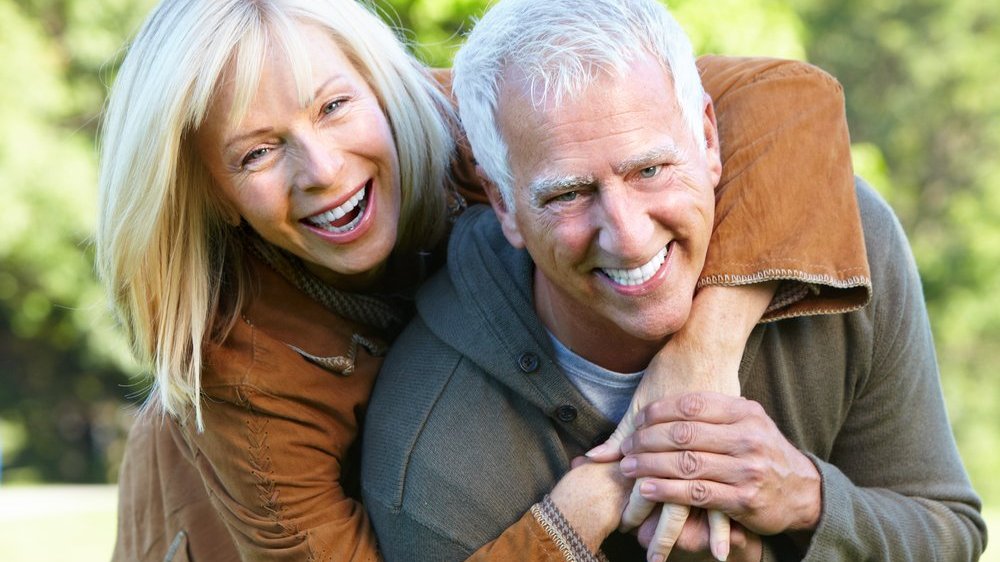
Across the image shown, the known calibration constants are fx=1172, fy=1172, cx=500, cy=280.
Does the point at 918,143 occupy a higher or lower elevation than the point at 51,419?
higher

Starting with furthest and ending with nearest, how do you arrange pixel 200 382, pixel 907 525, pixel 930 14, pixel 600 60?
pixel 930 14
pixel 200 382
pixel 907 525
pixel 600 60

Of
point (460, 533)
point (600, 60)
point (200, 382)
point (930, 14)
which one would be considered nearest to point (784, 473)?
point (460, 533)

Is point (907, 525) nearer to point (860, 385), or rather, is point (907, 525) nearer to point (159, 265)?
point (860, 385)

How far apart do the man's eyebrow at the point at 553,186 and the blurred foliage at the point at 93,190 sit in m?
9.26

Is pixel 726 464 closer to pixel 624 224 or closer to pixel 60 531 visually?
pixel 624 224

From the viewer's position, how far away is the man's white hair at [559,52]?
2271 mm

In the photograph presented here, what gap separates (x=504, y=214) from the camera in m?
2.54

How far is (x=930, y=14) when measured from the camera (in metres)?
17.2

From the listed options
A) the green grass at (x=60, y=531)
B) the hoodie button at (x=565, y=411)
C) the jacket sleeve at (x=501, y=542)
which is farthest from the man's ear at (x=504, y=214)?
the green grass at (x=60, y=531)

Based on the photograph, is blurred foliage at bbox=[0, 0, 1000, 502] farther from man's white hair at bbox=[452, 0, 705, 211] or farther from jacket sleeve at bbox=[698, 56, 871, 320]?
jacket sleeve at bbox=[698, 56, 871, 320]

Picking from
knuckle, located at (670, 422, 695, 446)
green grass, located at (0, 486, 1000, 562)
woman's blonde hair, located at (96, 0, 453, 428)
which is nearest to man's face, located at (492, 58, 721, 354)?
knuckle, located at (670, 422, 695, 446)

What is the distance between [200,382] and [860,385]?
1.48m

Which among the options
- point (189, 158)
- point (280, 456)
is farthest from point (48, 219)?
point (280, 456)

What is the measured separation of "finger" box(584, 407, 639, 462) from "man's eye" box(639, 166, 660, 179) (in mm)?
496
